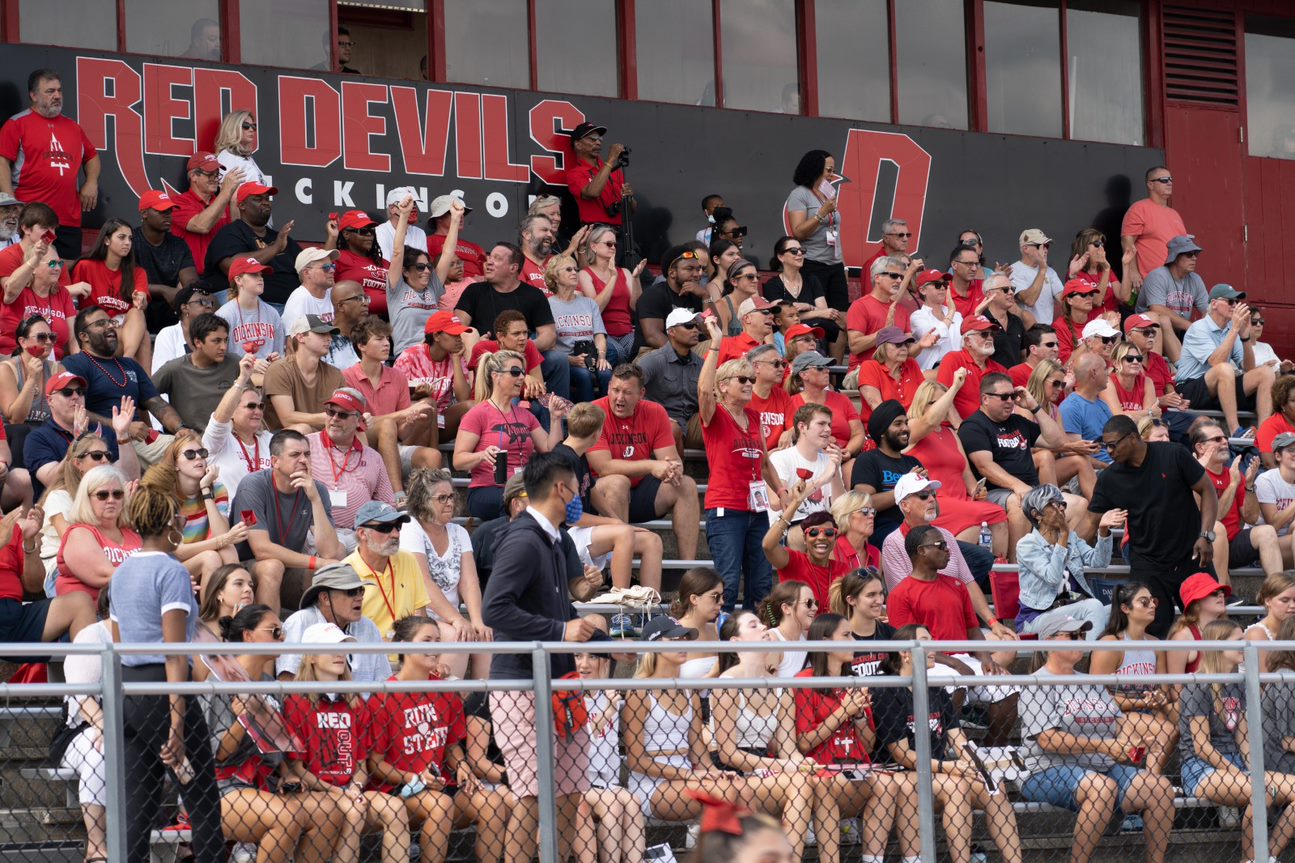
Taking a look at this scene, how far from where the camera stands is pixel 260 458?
9680 millimetres

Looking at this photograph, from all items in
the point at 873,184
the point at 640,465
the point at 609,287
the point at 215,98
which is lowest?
the point at 640,465

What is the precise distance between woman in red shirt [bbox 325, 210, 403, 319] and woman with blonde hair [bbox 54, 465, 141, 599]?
4.12 meters

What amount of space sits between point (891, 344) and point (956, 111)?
501cm

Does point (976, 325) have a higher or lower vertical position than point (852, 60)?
lower

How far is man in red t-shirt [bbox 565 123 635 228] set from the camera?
14234 mm

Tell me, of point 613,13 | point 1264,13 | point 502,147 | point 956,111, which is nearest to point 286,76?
point 502,147

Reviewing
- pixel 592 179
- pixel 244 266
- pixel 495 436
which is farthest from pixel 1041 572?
pixel 592 179

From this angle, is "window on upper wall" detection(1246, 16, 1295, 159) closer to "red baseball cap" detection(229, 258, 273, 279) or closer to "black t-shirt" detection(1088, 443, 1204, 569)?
"black t-shirt" detection(1088, 443, 1204, 569)

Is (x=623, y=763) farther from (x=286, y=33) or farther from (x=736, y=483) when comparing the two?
(x=286, y=33)

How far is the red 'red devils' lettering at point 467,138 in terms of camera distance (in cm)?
1416

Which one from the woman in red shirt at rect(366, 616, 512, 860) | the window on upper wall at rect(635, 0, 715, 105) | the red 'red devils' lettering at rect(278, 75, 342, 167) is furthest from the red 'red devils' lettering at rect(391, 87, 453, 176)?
the woman in red shirt at rect(366, 616, 512, 860)

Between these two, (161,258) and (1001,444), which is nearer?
(1001,444)

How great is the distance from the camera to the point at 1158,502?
33.6 ft

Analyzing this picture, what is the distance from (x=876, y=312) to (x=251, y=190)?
4.43 m
